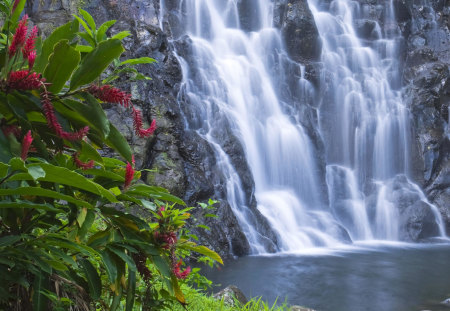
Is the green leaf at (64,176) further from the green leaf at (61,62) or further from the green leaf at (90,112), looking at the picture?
the green leaf at (61,62)

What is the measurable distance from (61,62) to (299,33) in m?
19.6

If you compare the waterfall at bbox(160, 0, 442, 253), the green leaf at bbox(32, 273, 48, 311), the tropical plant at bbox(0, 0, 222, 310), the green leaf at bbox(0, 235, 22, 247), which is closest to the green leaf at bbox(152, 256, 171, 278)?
the tropical plant at bbox(0, 0, 222, 310)

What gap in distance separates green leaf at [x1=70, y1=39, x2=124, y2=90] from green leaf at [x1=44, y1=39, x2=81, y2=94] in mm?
29

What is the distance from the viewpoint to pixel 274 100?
57.0 feet

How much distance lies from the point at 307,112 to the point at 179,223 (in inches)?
660

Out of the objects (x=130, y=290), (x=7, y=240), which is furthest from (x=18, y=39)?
(x=130, y=290)

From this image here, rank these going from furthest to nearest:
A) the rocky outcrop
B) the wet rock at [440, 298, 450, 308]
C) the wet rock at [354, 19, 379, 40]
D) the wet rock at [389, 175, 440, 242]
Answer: the wet rock at [354, 19, 379, 40], the rocky outcrop, the wet rock at [389, 175, 440, 242], the wet rock at [440, 298, 450, 308]

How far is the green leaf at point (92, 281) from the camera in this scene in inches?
65.7

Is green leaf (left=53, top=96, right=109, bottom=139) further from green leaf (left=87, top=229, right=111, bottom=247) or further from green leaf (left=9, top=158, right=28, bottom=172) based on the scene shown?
green leaf (left=87, top=229, right=111, bottom=247)

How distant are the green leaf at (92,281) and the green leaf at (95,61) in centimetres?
73

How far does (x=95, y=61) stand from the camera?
4.54 feet

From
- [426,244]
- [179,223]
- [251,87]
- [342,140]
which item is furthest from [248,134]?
[179,223]

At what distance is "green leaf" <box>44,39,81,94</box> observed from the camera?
137 cm

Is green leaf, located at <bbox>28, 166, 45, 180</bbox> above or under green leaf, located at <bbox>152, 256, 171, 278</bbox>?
above
